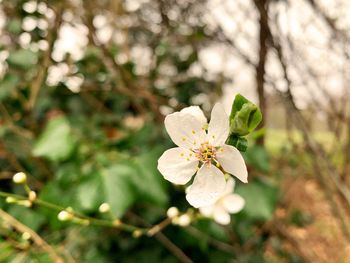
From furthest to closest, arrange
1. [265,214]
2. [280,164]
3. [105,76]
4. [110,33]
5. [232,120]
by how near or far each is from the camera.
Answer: [280,164], [110,33], [105,76], [265,214], [232,120]

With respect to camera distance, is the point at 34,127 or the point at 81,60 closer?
the point at 34,127

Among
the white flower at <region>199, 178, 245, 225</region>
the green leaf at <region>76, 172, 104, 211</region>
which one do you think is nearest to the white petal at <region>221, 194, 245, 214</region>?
the white flower at <region>199, 178, 245, 225</region>

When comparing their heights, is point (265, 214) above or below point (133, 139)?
below

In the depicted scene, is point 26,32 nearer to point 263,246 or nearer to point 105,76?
point 105,76

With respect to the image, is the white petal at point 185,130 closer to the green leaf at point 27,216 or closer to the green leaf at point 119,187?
the green leaf at point 119,187

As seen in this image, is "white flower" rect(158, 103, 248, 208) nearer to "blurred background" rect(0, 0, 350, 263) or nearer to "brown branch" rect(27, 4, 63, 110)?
"blurred background" rect(0, 0, 350, 263)

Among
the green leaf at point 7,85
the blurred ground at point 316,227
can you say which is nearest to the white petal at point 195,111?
the green leaf at point 7,85

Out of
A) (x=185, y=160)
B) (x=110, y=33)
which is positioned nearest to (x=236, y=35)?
(x=110, y=33)
